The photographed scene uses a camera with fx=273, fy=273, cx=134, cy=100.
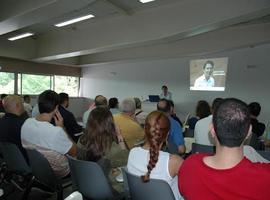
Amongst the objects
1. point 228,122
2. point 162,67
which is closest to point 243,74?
point 162,67

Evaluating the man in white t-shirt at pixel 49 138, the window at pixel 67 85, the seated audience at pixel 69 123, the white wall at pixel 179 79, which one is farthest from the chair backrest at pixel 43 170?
the window at pixel 67 85

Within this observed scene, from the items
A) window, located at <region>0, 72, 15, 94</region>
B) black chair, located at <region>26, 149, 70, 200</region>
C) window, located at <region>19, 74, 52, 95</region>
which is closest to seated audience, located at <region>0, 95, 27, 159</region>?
black chair, located at <region>26, 149, 70, 200</region>

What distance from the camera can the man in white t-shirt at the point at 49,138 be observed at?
8.28 ft

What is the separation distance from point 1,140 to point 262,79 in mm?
7337

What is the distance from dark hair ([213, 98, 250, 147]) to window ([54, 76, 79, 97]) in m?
11.3

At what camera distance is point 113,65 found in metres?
11.8

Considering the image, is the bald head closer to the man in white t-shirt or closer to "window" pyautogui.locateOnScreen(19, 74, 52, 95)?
the man in white t-shirt

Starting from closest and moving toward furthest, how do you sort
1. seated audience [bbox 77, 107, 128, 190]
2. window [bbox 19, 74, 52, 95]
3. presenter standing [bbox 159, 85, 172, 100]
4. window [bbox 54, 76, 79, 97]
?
seated audience [bbox 77, 107, 128, 190]
presenter standing [bbox 159, 85, 172, 100]
window [bbox 19, 74, 52, 95]
window [bbox 54, 76, 79, 97]

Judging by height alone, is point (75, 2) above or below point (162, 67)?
above

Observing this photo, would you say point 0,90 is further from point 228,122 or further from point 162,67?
point 228,122

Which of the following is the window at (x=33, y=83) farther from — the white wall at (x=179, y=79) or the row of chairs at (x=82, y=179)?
the row of chairs at (x=82, y=179)

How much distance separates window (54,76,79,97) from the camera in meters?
12.0

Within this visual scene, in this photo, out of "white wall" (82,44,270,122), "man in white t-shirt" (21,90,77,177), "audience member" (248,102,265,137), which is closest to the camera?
"man in white t-shirt" (21,90,77,177)

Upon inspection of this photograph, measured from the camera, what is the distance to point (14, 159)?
8.96 ft
